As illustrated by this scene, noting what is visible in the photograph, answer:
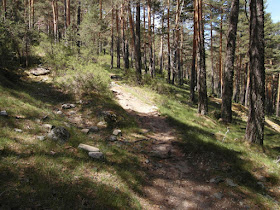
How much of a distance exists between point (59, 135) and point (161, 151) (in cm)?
336

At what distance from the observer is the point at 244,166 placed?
5410mm

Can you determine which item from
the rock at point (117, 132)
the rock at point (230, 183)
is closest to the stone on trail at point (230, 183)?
the rock at point (230, 183)

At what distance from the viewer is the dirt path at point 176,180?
405 cm

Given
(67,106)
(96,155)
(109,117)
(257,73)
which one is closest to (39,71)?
(67,106)

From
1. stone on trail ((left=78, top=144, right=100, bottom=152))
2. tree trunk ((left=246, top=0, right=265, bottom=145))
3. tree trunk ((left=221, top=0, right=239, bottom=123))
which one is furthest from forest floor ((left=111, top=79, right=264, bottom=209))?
tree trunk ((left=221, top=0, right=239, bottom=123))

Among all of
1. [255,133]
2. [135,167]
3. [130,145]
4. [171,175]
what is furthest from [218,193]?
[255,133]

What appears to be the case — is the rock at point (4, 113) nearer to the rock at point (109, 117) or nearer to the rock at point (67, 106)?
the rock at point (67, 106)

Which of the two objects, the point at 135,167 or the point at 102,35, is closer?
the point at 135,167

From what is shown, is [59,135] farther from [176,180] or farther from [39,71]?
[39,71]

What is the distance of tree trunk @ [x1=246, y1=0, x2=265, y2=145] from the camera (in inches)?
264

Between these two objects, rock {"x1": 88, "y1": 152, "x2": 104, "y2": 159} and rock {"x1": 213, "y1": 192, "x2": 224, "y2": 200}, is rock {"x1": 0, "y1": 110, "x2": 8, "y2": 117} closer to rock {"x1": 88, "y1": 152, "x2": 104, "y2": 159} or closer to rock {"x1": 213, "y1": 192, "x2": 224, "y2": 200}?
rock {"x1": 88, "y1": 152, "x2": 104, "y2": 159}

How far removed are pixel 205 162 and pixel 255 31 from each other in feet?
17.2

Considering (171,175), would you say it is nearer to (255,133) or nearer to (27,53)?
(255,133)

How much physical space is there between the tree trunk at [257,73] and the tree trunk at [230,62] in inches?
143
